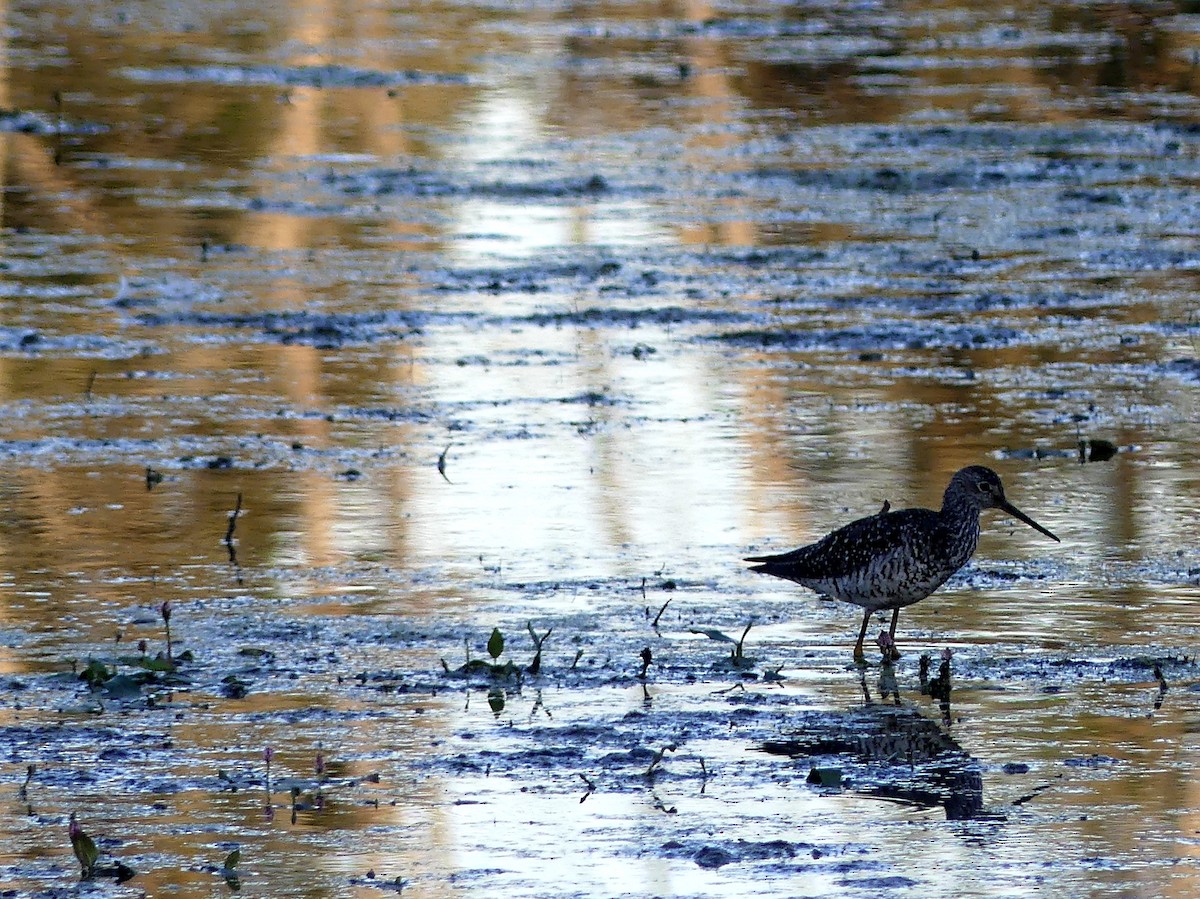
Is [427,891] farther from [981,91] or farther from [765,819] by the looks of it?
[981,91]

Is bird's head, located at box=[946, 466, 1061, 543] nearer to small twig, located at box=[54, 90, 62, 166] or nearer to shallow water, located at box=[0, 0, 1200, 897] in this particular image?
shallow water, located at box=[0, 0, 1200, 897]

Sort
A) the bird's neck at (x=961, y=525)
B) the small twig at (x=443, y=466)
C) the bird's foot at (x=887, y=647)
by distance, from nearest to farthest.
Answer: the bird's foot at (x=887, y=647) → the bird's neck at (x=961, y=525) → the small twig at (x=443, y=466)

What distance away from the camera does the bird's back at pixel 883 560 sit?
852 cm

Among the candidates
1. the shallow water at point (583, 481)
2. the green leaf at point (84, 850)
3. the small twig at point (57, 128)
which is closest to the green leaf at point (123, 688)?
the shallow water at point (583, 481)

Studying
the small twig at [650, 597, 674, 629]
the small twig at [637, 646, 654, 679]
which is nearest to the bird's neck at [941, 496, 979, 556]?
the small twig at [650, 597, 674, 629]

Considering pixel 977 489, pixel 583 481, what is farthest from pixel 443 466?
pixel 977 489

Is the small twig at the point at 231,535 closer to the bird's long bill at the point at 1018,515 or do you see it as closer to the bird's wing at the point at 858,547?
the bird's wing at the point at 858,547

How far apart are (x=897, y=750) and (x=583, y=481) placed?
152 inches

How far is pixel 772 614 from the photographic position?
8.97 metres

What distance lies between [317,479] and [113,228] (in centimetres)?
754

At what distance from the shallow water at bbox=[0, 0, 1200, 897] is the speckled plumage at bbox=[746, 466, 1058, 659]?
0.71ft

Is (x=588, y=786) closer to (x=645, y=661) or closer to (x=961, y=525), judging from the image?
(x=645, y=661)

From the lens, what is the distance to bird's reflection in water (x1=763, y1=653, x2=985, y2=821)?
6992 millimetres

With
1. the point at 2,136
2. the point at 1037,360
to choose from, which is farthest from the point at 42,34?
the point at 1037,360
